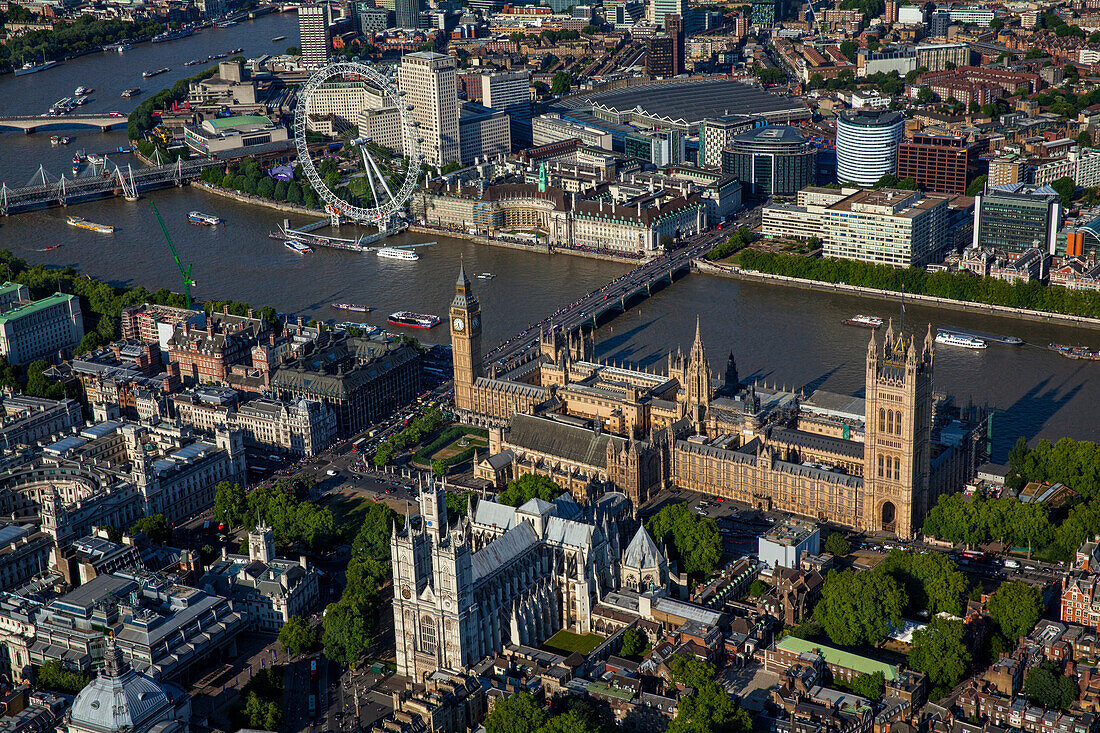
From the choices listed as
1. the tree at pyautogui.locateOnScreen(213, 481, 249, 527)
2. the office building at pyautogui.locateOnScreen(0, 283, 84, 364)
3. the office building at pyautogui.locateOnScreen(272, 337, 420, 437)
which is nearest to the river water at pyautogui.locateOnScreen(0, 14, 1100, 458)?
the office building at pyautogui.locateOnScreen(272, 337, 420, 437)

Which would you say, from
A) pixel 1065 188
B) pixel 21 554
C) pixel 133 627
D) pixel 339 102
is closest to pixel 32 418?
pixel 21 554

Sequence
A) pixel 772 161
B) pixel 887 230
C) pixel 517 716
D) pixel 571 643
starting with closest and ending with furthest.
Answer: pixel 517 716, pixel 571 643, pixel 887 230, pixel 772 161

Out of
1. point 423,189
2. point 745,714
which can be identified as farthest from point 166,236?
point 745,714

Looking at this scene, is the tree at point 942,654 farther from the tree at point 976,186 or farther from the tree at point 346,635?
the tree at point 976,186

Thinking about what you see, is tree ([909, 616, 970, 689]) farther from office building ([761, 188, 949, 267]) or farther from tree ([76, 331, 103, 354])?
tree ([76, 331, 103, 354])

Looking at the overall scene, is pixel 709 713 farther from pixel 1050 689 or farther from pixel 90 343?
pixel 90 343
